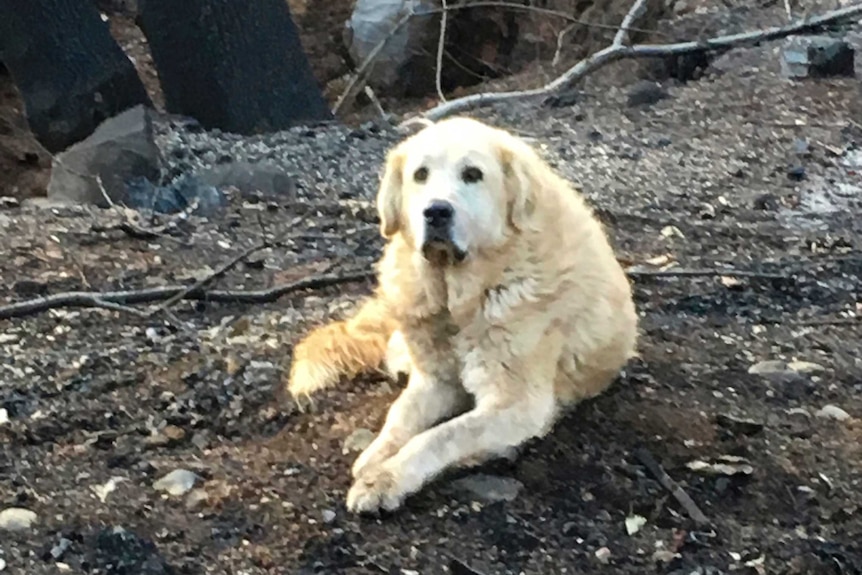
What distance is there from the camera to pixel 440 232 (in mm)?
3346

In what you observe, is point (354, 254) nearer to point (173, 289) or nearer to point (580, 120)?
point (173, 289)

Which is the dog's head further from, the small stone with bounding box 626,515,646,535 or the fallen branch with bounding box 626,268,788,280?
the fallen branch with bounding box 626,268,788,280

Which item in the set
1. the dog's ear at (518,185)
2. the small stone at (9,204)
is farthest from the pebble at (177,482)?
the small stone at (9,204)

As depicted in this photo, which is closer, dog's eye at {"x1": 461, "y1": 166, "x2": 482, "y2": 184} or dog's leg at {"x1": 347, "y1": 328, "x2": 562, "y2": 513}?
dog's leg at {"x1": 347, "y1": 328, "x2": 562, "y2": 513}

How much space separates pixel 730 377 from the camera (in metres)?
4.05

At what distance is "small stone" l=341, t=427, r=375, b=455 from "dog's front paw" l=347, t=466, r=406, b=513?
0.34m

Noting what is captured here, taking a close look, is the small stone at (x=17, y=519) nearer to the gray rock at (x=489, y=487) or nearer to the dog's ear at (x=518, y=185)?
the gray rock at (x=489, y=487)

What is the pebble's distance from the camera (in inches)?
134

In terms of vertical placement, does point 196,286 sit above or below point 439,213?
below

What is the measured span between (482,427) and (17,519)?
51.1 inches

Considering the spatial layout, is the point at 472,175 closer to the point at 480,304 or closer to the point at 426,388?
the point at 480,304

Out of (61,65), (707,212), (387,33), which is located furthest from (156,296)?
(387,33)

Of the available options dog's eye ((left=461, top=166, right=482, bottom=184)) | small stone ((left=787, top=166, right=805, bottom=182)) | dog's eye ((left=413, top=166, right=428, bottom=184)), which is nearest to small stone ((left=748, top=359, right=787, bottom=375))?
dog's eye ((left=461, top=166, right=482, bottom=184))

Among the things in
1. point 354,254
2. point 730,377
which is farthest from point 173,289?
point 730,377
